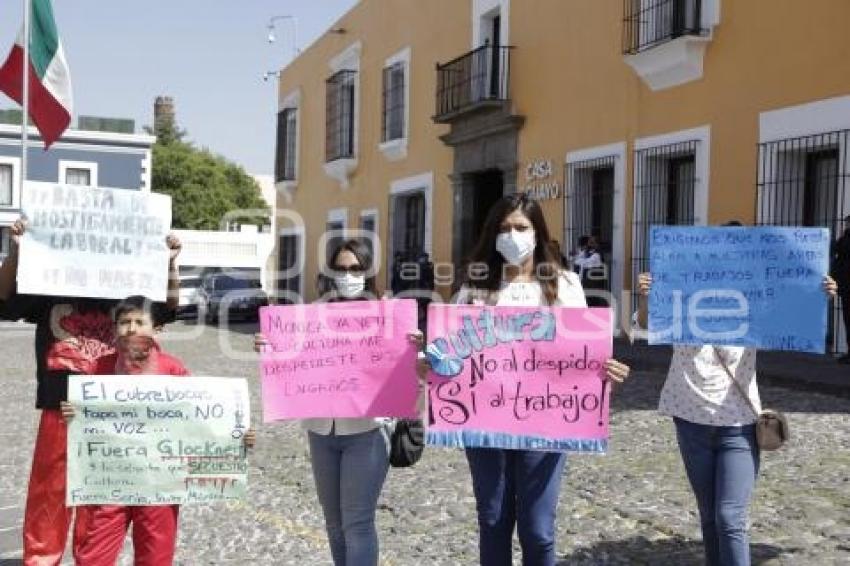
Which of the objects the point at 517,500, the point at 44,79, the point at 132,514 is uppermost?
the point at 44,79

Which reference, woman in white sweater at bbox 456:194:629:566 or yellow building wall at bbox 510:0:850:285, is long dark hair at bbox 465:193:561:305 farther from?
yellow building wall at bbox 510:0:850:285

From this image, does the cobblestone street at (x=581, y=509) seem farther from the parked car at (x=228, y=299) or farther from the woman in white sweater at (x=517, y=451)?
the parked car at (x=228, y=299)

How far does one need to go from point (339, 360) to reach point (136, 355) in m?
0.73

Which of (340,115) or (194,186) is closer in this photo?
(340,115)

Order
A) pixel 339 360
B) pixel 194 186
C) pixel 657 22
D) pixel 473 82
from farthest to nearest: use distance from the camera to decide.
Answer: pixel 194 186 < pixel 473 82 < pixel 657 22 < pixel 339 360

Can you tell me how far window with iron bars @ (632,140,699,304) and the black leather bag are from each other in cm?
948

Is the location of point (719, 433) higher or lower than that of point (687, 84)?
lower

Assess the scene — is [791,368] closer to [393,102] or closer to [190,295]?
[393,102]

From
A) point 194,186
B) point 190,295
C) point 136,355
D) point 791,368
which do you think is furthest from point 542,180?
point 194,186

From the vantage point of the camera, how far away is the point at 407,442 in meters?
3.69

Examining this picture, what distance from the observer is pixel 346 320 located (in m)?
3.75

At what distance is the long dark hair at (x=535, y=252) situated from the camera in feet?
11.9

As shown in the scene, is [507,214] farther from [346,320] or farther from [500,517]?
[500,517]

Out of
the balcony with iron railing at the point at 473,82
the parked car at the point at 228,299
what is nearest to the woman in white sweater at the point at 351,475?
the balcony with iron railing at the point at 473,82
